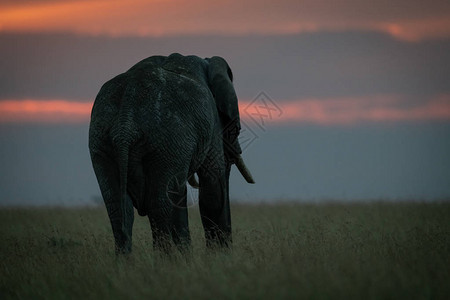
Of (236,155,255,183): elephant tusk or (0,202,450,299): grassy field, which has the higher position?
(236,155,255,183): elephant tusk

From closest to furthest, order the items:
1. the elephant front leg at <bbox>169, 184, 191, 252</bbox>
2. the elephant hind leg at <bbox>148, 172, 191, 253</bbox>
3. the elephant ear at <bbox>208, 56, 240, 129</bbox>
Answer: the elephant hind leg at <bbox>148, 172, 191, 253</bbox> → the elephant front leg at <bbox>169, 184, 191, 252</bbox> → the elephant ear at <bbox>208, 56, 240, 129</bbox>

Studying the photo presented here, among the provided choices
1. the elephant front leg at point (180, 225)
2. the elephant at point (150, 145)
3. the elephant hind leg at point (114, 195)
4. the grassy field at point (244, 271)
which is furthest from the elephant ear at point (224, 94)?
the elephant hind leg at point (114, 195)

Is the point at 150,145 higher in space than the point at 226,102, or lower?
lower

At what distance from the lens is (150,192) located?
11.0 metres

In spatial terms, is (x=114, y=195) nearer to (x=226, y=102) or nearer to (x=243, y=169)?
(x=226, y=102)

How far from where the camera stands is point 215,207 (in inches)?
516

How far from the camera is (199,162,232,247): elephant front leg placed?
12.9 meters

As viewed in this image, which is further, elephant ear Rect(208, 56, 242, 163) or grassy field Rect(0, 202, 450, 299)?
elephant ear Rect(208, 56, 242, 163)

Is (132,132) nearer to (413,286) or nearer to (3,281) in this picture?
(3,281)

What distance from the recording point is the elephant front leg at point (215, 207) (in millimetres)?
12867

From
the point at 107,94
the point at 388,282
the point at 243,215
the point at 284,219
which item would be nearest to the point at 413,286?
the point at 388,282

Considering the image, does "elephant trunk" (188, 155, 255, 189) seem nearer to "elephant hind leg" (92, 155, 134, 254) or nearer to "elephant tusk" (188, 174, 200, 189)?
"elephant tusk" (188, 174, 200, 189)

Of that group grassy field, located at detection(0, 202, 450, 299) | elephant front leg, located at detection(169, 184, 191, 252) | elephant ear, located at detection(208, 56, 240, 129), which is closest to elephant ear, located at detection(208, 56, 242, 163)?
elephant ear, located at detection(208, 56, 240, 129)

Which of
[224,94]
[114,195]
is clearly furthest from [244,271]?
[224,94]
